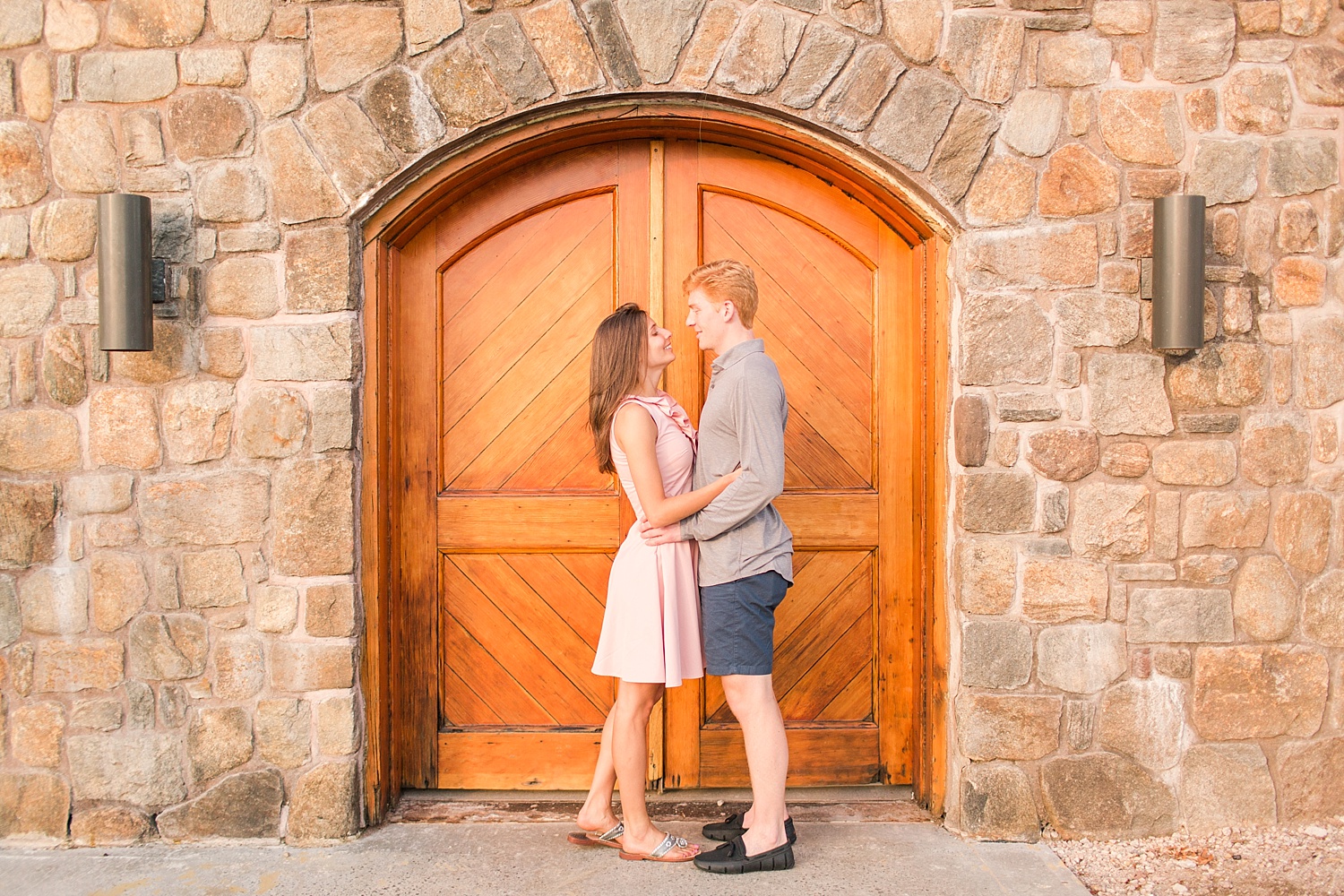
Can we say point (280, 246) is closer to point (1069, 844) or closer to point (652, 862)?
point (652, 862)

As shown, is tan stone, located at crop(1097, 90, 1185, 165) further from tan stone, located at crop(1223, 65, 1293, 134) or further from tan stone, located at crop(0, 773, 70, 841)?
tan stone, located at crop(0, 773, 70, 841)

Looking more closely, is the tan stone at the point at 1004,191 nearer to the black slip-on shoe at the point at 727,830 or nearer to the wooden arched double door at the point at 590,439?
the wooden arched double door at the point at 590,439

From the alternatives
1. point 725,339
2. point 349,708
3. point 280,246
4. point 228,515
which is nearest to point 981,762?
point 725,339

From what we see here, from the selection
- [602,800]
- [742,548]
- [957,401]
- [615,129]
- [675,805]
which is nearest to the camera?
[742,548]

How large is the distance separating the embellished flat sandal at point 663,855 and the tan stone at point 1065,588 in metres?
1.35

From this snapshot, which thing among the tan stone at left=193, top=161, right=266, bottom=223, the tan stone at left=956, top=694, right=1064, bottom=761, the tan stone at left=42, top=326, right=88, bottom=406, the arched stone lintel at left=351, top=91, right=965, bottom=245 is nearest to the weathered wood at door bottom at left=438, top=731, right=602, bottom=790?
the tan stone at left=956, top=694, right=1064, bottom=761

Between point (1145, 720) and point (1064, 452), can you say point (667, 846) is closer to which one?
point (1145, 720)

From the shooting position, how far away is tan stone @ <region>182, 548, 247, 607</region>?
3133mm

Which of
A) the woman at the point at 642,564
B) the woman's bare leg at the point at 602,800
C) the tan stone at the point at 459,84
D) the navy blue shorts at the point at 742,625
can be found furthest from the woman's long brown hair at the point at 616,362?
the woman's bare leg at the point at 602,800

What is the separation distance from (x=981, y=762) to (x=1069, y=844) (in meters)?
0.38

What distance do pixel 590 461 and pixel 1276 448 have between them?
2.30m

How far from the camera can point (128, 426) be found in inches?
123

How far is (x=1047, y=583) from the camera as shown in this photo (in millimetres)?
3146

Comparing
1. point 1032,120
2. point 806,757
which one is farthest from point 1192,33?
point 806,757
